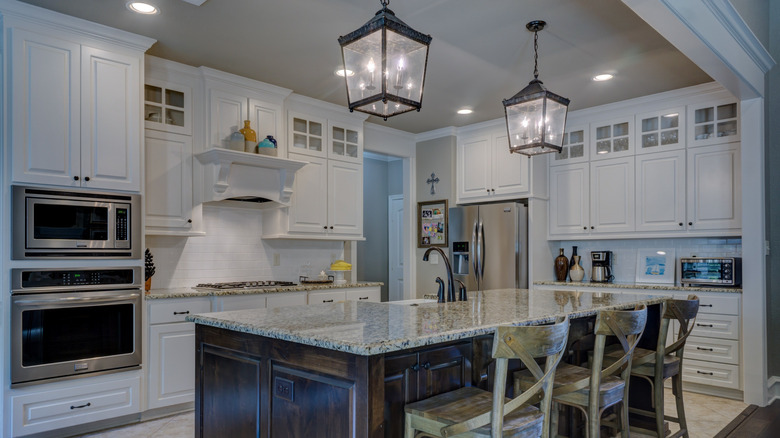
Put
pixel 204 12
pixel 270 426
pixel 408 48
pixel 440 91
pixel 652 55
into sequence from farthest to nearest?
pixel 440 91
pixel 652 55
pixel 204 12
pixel 408 48
pixel 270 426

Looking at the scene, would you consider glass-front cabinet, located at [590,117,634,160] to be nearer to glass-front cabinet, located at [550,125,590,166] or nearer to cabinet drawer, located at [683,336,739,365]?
glass-front cabinet, located at [550,125,590,166]

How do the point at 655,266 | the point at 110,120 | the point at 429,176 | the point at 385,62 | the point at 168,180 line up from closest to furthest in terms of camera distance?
the point at 385,62
the point at 110,120
the point at 168,180
the point at 655,266
the point at 429,176

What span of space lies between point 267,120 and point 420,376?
3218 mm

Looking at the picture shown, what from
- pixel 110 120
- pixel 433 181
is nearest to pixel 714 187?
pixel 433 181

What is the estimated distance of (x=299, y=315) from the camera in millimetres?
2254

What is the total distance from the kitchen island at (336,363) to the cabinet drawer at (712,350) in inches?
94.1

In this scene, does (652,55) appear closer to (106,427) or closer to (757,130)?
(757,130)

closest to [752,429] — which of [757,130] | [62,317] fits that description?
[757,130]

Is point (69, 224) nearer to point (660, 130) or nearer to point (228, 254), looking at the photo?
point (228, 254)

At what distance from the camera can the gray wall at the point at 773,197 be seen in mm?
4152

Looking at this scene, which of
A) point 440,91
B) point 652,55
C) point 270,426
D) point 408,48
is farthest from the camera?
point 440,91

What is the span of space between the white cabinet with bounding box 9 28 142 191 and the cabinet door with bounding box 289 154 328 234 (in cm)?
152

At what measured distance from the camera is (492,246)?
535cm

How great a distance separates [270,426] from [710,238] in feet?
14.4
